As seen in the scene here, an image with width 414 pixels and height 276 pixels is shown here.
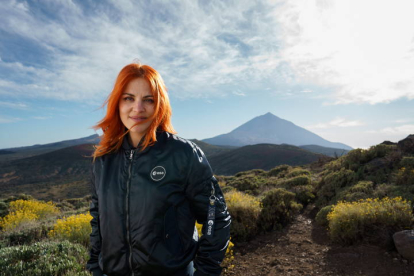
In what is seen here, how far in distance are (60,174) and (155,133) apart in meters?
67.5

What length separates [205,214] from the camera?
1643mm

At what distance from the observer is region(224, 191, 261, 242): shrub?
19.0ft

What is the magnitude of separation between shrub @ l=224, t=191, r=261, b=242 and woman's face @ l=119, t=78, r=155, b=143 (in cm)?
487

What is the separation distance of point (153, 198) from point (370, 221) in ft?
17.2

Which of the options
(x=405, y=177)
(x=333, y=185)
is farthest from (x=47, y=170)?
(x=405, y=177)

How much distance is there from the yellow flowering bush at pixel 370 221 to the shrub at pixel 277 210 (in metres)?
1.68

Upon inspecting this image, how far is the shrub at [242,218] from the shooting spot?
579cm

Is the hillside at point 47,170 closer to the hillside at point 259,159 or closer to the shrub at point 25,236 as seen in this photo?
the hillside at point 259,159

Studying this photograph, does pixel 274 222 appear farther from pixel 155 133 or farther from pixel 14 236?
pixel 14 236

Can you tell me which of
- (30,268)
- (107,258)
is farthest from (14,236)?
(107,258)

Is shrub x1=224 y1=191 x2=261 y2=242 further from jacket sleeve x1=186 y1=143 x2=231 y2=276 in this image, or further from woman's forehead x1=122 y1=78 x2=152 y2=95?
woman's forehead x1=122 y1=78 x2=152 y2=95

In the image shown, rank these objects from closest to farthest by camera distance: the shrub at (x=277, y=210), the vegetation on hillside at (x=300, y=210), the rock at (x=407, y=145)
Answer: the vegetation on hillside at (x=300, y=210) < the shrub at (x=277, y=210) < the rock at (x=407, y=145)

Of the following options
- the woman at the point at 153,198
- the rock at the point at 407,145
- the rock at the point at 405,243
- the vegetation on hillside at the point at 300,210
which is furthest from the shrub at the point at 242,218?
the rock at the point at 407,145

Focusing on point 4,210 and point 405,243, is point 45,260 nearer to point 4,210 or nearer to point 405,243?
point 405,243
